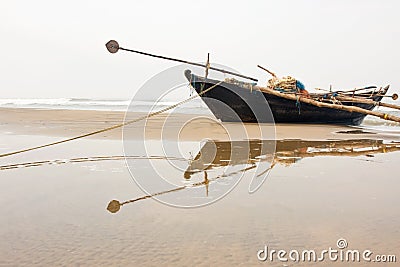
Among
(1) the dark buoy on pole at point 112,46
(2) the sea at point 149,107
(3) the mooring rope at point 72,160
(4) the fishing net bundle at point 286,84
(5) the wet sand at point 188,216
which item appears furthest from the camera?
(2) the sea at point 149,107

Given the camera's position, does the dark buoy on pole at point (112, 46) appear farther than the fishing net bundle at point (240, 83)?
No

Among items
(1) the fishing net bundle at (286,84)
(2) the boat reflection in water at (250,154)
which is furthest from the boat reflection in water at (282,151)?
(1) the fishing net bundle at (286,84)

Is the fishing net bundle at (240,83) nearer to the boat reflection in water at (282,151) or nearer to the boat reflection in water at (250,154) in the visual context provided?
the boat reflection in water at (282,151)

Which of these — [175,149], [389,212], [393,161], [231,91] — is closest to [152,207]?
[389,212]

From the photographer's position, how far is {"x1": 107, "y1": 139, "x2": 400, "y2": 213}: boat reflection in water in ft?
A: 15.3

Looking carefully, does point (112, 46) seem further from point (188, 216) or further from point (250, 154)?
point (188, 216)

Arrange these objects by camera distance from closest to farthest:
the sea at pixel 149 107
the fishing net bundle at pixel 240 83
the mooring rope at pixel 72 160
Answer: the mooring rope at pixel 72 160 < the fishing net bundle at pixel 240 83 < the sea at pixel 149 107

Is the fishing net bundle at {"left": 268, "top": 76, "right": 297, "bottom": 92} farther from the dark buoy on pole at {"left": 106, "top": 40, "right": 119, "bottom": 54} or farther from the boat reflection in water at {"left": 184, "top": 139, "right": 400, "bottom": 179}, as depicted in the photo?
the dark buoy on pole at {"left": 106, "top": 40, "right": 119, "bottom": 54}

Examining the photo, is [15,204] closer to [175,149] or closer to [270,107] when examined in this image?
[175,149]

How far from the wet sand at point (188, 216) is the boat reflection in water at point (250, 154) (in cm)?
8

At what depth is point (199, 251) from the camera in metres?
2.37

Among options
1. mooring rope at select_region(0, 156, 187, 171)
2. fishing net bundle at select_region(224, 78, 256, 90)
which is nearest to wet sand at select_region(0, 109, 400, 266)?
mooring rope at select_region(0, 156, 187, 171)

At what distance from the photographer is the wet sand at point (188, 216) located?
7.67 feet

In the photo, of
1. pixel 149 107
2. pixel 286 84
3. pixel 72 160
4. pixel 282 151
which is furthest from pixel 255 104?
pixel 149 107
